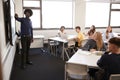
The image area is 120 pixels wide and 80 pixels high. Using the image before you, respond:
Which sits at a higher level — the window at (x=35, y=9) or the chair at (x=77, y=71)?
the window at (x=35, y=9)

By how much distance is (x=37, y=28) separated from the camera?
7.75 metres

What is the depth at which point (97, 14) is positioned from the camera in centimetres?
844

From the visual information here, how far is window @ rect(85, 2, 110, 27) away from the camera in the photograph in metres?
8.32

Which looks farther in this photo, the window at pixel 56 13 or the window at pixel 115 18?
the window at pixel 115 18

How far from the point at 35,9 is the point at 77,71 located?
17.8 feet

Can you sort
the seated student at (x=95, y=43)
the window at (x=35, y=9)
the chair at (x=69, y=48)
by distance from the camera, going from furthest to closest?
the window at (x=35, y=9) < the chair at (x=69, y=48) < the seated student at (x=95, y=43)

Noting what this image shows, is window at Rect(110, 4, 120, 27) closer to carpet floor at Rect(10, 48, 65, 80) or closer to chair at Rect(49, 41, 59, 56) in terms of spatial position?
chair at Rect(49, 41, 59, 56)

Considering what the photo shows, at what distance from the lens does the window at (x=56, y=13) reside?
780 cm

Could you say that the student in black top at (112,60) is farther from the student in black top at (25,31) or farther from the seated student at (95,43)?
the student in black top at (25,31)

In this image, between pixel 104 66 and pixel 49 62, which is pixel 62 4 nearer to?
pixel 49 62

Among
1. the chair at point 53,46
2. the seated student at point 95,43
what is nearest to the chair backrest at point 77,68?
the seated student at point 95,43

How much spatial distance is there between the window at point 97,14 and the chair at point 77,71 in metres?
5.75

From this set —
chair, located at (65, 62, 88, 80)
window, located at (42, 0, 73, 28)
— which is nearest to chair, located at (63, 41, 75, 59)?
window, located at (42, 0, 73, 28)

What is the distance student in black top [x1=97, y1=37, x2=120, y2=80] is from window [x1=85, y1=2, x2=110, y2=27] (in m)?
6.06
